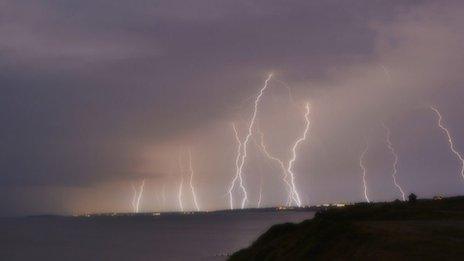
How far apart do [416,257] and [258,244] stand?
16.1 metres

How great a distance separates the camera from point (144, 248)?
90250 mm

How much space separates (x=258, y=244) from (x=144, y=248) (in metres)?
60.2

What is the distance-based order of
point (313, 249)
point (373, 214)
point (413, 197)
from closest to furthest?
point (313, 249) < point (373, 214) < point (413, 197)

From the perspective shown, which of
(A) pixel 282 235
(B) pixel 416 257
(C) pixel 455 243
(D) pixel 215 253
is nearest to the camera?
(B) pixel 416 257

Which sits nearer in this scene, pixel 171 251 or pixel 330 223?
pixel 330 223

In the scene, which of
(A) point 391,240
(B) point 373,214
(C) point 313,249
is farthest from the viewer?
(B) point 373,214

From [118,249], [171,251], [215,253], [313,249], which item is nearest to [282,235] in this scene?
[313,249]

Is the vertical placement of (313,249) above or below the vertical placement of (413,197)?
below

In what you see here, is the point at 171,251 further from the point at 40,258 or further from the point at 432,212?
the point at 432,212

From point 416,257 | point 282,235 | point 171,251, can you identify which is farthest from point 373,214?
point 171,251

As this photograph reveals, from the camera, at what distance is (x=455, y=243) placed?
18.2m

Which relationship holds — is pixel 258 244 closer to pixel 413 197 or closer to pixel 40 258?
pixel 413 197

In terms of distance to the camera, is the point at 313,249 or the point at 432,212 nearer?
the point at 313,249

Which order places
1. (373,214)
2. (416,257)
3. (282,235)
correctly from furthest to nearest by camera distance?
1. (373,214)
2. (282,235)
3. (416,257)
